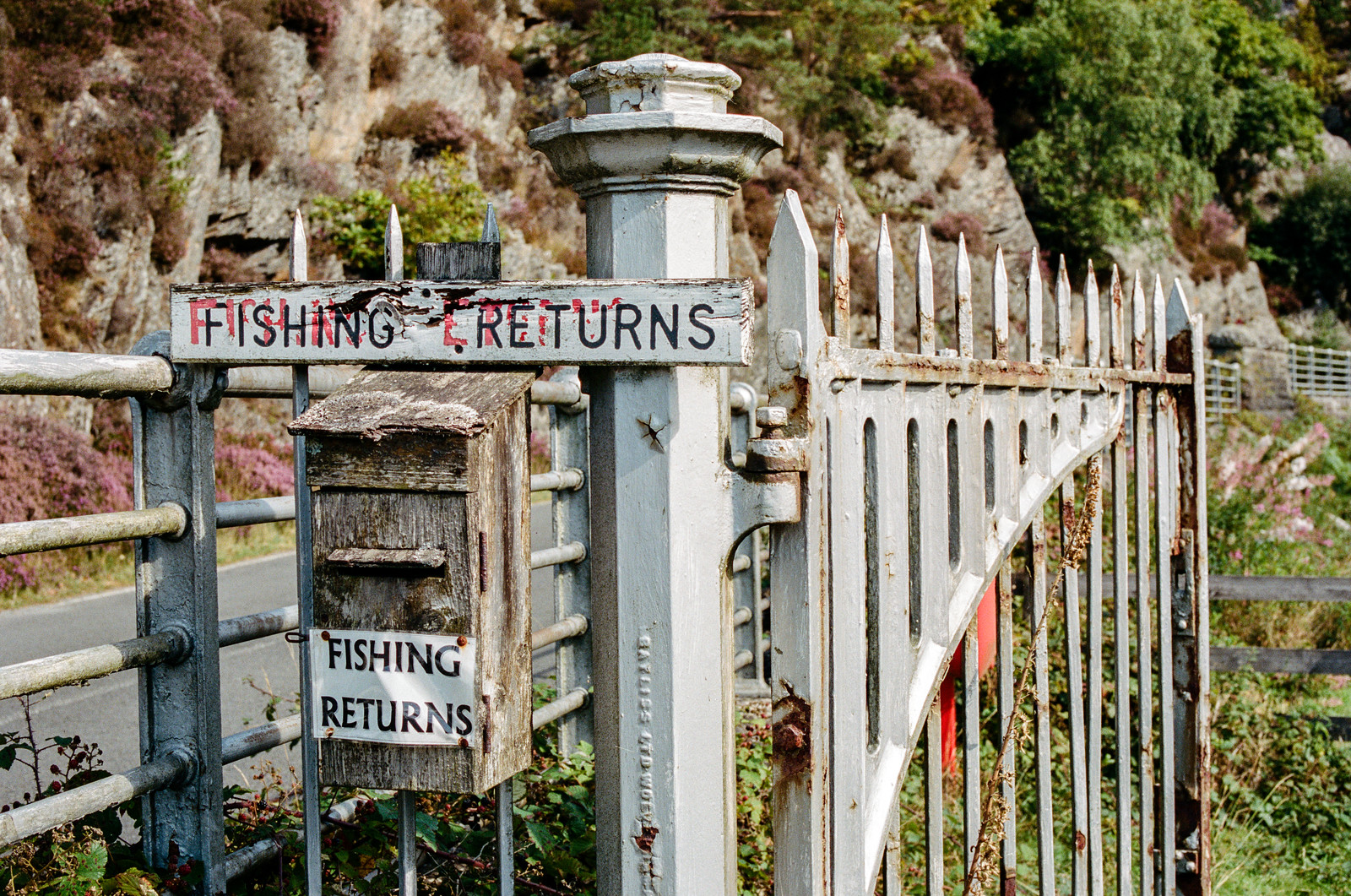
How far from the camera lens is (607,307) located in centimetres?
144

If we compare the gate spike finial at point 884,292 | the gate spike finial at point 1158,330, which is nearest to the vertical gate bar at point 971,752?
the gate spike finial at point 884,292

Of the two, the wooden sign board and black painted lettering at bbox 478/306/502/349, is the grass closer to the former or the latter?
the wooden sign board

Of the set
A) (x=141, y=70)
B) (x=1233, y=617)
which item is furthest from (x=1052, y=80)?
(x=1233, y=617)

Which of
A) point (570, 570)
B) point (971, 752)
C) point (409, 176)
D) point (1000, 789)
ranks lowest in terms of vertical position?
point (1000, 789)

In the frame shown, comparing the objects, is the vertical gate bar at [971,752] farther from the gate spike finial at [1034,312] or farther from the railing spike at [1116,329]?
the railing spike at [1116,329]

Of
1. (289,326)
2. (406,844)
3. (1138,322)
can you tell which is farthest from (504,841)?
(1138,322)

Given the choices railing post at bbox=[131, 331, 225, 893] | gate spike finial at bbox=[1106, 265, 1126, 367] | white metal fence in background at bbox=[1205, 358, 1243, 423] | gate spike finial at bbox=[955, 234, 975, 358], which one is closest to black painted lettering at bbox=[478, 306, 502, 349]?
railing post at bbox=[131, 331, 225, 893]

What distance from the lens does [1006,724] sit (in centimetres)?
227

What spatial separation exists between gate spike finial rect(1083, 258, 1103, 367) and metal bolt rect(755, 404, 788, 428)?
1399 millimetres

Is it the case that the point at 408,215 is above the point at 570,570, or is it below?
above

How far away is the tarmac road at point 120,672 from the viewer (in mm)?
4914

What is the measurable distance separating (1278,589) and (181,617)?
5.56 m

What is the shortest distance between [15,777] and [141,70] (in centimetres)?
1264

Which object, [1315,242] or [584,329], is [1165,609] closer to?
[584,329]
